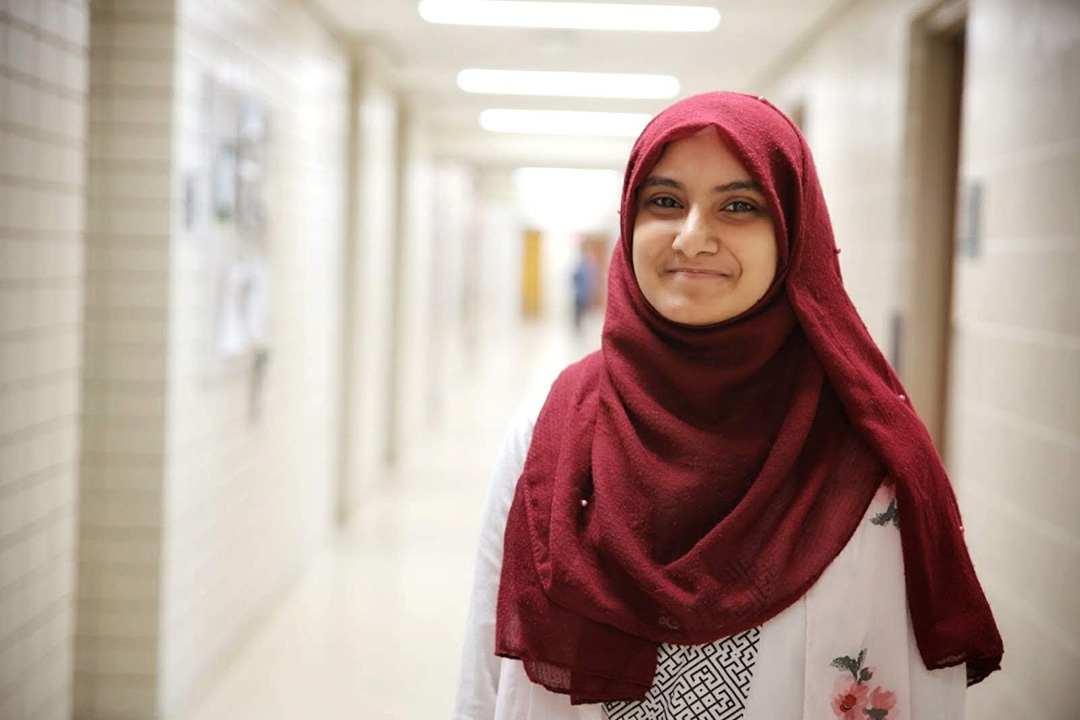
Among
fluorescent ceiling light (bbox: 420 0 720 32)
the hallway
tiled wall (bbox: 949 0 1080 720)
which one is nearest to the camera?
the hallway

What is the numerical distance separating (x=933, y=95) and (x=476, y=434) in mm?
6083

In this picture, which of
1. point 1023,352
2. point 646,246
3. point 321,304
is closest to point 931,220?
point 1023,352

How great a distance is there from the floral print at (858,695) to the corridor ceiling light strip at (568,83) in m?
6.21

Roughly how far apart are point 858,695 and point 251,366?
334cm

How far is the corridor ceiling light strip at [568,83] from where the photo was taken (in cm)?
726

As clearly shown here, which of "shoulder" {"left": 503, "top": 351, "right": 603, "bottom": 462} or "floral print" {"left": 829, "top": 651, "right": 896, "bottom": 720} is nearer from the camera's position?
"floral print" {"left": 829, "top": 651, "right": 896, "bottom": 720}

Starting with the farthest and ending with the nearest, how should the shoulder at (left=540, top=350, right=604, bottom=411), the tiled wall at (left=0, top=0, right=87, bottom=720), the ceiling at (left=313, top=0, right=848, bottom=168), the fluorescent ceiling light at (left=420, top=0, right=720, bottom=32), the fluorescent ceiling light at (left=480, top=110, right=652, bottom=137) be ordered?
the fluorescent ceiling light at (left=480, top=110, right=652, bottom=137) < the ceiling at (left=313, top=0, right=848, bottom=168) < the fluorescent ceiling light at (left=420, top=0, right=720, bottom=32) < the tiled wall at (left=0, top=0, right=87, bottom=720) < the shoulder at (left=540, top=350, right=604, bottom=411)

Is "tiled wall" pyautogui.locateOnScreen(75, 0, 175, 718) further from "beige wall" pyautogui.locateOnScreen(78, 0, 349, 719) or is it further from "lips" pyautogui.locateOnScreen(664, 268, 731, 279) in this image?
"lips" pyautogui.locateOnScreen(664, 268, 731, 279)

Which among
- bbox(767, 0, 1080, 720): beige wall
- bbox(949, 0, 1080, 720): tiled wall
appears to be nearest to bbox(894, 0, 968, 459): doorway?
bbox(767, 0, 1080, 720): beige wall

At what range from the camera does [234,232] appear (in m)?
3.92

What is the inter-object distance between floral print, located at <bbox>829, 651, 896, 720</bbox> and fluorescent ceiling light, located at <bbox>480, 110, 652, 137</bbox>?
794 centimetres

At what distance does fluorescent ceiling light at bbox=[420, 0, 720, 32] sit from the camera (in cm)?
517

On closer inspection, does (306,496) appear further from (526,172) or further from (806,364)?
(526,172)

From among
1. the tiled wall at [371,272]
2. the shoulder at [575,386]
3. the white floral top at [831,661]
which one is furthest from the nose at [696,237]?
the tiled wall at [371,272]
